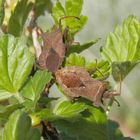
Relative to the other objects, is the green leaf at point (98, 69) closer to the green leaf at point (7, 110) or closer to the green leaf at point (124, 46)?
the green leaf at point (124, 46)

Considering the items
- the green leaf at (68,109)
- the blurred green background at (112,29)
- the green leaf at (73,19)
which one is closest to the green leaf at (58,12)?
the green leaf at (73,19)

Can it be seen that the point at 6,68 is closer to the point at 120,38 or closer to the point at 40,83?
the point at 40,83

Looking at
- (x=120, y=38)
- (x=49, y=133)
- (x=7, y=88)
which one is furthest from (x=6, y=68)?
(x=120, y=38)

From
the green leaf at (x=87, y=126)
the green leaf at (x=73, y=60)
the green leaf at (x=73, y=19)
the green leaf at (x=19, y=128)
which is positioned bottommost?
the green leaf at (x=87, y=126)

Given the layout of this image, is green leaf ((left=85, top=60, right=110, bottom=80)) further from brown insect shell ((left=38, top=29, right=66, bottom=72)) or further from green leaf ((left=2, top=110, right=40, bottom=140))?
green leaf ((left=2, top=110, right=40, bottom=140))

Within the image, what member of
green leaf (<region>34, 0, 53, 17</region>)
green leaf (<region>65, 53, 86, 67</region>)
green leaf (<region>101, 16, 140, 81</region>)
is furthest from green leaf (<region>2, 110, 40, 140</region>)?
green leaf (<region>34, 0, 53, 17</region>)
